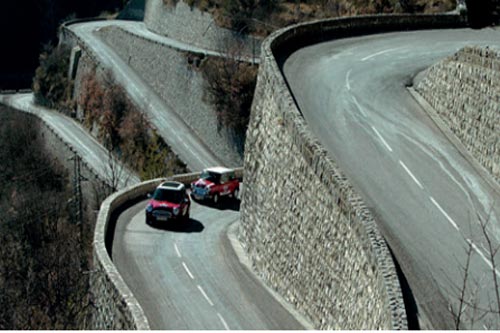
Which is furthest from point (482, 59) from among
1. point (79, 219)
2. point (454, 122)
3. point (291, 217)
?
point (79, 219)

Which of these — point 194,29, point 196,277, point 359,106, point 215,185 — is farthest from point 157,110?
point 196,277

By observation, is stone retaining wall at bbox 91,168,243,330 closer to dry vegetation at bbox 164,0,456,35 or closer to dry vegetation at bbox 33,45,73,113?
dry vegetation at bbox 164,0,456,35

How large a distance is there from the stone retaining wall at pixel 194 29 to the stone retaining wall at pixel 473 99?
1382 inches

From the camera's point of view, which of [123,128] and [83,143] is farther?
[83,143]

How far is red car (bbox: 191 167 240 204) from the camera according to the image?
35938mm

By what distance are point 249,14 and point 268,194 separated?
4306 cm

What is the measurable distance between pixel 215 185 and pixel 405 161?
1299 cm

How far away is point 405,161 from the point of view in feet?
79.3

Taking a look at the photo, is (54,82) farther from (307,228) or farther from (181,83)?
(307,228)

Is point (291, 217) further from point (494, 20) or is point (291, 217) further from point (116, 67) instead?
point (116, 67)

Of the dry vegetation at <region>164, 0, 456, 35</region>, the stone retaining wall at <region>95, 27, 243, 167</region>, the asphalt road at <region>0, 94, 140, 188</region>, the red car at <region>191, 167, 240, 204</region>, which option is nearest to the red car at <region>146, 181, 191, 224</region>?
the red car at <region>191, 167, 240, 204</region>

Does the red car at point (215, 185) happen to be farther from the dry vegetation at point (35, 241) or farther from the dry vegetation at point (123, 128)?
the dry vegetation at point (123, 128)

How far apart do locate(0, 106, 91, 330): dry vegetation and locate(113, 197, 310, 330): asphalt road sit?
2.25 metres

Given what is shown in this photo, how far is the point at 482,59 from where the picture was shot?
24.5 metres
